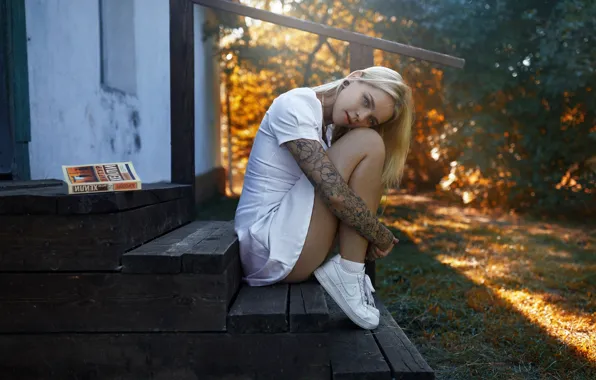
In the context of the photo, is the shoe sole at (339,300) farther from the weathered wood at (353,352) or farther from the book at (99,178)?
the book at (99,178)

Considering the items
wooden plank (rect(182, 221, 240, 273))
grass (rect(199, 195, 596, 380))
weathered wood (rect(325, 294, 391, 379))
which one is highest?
wooden plank (rect(182, 221, 240, 273))

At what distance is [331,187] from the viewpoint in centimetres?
222

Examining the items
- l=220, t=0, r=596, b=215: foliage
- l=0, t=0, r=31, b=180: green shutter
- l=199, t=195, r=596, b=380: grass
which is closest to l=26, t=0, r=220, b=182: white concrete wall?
l=0, t=0, r=31, b=180: green shutter

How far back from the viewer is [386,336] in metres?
2.30

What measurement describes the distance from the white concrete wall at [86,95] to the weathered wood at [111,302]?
1346 mm

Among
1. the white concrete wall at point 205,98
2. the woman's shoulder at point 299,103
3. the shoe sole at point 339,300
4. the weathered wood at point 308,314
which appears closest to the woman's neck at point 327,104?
the woman's shoulder at point 299,103

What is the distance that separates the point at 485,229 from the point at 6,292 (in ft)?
20.4

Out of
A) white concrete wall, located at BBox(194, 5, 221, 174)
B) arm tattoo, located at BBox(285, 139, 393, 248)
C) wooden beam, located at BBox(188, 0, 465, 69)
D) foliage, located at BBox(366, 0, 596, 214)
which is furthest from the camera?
white concrete wall, located at BBox(194, 5, 221, 174)

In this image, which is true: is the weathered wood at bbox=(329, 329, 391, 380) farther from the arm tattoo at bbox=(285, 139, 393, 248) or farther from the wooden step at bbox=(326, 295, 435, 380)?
the arm tattoo at bbox=(285, 139, 393, 248)

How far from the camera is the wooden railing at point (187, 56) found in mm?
Result: 3230

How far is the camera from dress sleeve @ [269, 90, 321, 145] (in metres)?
2.33

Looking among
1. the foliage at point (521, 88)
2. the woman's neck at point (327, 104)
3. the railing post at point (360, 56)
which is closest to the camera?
the woman's neck at point (327, 104)

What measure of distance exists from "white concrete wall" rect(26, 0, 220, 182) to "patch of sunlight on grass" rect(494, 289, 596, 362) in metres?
3.03

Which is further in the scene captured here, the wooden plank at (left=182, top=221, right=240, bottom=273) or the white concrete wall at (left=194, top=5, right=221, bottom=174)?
the white concrete wall at (left=194, top=5, right=221, bottom=174)
